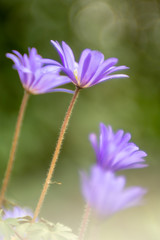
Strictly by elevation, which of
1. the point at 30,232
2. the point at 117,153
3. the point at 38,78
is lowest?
the point at 30,232

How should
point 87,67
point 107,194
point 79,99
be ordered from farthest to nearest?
point 79,99 → point 87,67 → point 107,194

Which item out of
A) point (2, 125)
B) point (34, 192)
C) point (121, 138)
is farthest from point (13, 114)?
point (121, 138)

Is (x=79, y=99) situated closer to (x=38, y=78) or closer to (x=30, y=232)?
(x=38, y=78)

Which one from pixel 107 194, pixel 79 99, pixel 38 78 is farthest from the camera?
pixel 79 99

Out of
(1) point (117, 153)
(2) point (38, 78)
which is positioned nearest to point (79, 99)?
(2) point (38, 78)

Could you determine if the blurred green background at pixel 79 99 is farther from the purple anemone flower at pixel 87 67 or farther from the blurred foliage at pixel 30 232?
the blurred foliage at pixel 30 232

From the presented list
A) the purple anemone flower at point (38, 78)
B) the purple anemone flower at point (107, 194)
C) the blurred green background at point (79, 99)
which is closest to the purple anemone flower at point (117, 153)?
the purple anemone flower at point (107, 194)

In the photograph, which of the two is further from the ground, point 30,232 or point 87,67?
point 87,67
